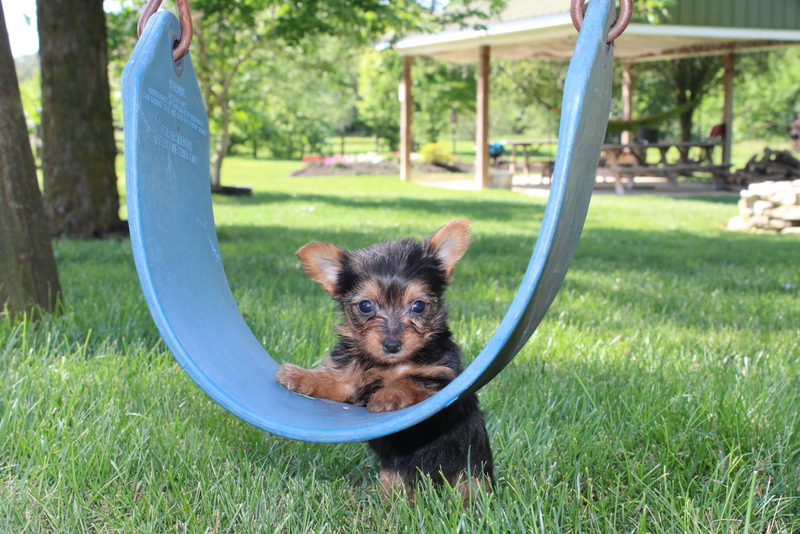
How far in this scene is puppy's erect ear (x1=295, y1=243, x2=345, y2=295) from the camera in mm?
2168

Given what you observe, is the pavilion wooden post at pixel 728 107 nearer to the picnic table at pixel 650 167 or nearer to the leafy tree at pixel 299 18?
the picnic table at pixel 650 167

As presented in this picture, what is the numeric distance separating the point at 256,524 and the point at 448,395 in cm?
73

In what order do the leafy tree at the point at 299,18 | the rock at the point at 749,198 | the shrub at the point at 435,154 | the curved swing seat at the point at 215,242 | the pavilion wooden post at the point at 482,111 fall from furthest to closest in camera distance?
the shrub at the point at 435,154, the pavilion wooden post at the point at 482,111, the rock at the point at 749,198, the leafy tree at the point at 299,18, the curved swing seat at the point at 215,242

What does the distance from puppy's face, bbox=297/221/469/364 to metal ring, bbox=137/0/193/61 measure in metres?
0.77

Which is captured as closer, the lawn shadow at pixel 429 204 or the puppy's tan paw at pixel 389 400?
the puppy's tan paw at pixel 389 400

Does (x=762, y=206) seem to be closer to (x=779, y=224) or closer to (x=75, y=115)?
(x=779, y=224)

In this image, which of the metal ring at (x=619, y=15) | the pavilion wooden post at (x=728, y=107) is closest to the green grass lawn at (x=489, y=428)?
the metal ring at (x=619, y=15)

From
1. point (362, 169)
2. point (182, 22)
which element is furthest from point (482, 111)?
point (182, 22)

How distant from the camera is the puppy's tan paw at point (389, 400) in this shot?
6.24 ft

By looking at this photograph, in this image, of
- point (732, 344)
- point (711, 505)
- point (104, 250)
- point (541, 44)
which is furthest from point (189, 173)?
point (541, 44)

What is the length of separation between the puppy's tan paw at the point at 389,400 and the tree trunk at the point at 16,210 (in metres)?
2.50

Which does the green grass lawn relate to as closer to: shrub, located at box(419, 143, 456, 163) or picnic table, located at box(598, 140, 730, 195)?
picnic table, located at box(598, 140, 730, 195)

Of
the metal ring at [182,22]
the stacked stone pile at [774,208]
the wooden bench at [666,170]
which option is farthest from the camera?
the wooden bench at [666,170]

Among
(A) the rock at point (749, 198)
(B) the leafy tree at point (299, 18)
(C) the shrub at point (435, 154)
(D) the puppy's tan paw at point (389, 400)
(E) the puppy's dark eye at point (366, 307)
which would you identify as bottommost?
(D) the puppy's tan paw at point (389, 400)
